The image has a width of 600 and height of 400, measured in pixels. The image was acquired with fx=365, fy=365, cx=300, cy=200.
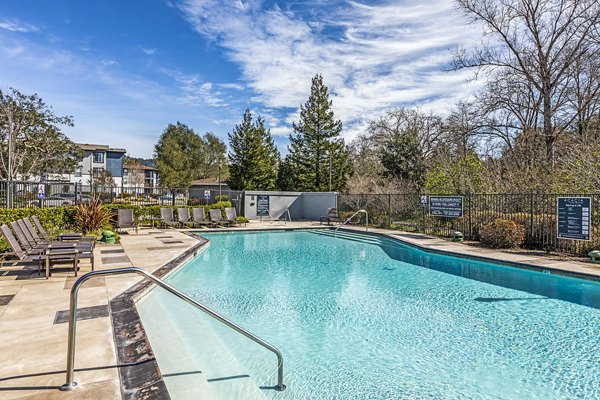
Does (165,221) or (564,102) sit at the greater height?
(564,102)

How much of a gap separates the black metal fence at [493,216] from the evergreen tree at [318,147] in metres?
10.8

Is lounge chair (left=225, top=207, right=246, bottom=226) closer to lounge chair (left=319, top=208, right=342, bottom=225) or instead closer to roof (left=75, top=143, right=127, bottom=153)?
lounge chair (left=319, top=208, right=342, bottom=225)

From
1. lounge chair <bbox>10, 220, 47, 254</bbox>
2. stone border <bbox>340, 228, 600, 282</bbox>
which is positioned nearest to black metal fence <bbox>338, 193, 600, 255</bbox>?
stone border <bbox>340, 228, 600, 282</bbox>

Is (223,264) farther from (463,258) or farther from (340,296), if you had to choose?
(463,258)

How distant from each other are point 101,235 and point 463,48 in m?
18.3

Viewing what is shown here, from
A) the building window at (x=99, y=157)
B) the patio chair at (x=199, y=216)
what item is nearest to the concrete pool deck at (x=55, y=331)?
the patio chair at (x=199, y=216)

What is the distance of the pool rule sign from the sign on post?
14916mm

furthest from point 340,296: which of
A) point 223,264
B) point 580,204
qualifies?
point 580,204

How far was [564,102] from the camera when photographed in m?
18.2

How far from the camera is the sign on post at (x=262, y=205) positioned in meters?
21.5

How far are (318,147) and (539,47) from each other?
15.7 metres

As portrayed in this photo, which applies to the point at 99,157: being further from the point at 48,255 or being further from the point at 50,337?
the point at 50,337

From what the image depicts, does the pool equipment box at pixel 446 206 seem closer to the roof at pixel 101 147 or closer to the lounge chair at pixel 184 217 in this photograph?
the lounge chair at pixel 184 217

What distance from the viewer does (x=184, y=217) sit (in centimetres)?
1669
